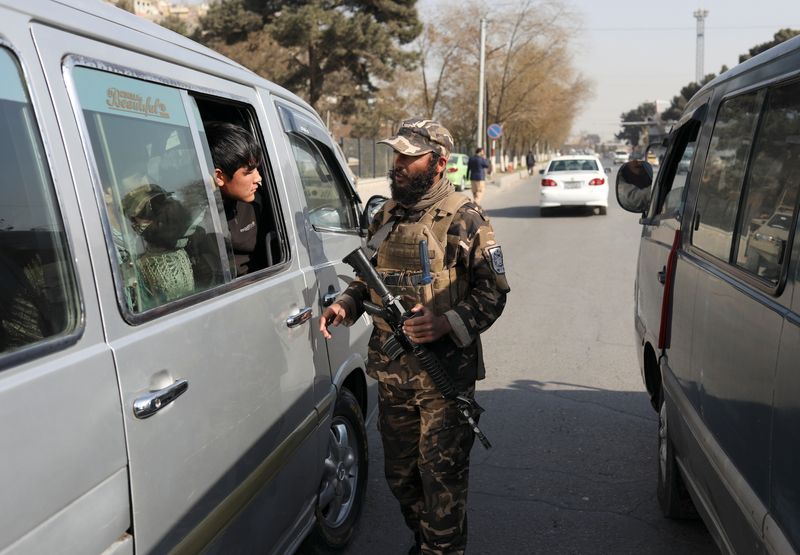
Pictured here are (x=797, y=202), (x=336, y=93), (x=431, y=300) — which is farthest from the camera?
(x=336, y=93)

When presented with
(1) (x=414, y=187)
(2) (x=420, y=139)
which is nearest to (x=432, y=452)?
(1) (x=414, y=187)

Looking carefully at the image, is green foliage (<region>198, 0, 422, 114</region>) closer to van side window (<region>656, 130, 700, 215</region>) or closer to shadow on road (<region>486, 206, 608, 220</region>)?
shadow on road (<region>486, 206, 608, 220</region>)

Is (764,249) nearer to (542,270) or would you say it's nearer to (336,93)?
(542,270)

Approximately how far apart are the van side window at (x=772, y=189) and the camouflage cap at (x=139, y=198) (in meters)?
1.72

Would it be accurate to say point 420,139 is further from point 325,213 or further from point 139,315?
point 139,315

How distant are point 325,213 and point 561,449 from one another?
2.08 meters

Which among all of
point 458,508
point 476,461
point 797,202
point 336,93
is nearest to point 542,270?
point 476,461

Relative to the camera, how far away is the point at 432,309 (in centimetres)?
295

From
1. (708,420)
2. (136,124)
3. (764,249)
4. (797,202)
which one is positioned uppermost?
(136,124)

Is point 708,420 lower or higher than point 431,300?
lower

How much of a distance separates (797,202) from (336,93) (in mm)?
37075

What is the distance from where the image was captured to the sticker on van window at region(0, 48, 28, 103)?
1.56 meters

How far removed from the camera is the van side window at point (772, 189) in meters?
2.13

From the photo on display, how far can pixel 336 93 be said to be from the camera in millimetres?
37781
